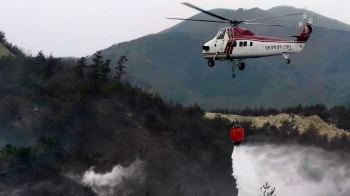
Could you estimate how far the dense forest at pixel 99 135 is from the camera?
50594mm

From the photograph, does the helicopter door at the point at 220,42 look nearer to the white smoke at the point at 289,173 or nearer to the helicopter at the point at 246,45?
the helicopter at the point at 246,45

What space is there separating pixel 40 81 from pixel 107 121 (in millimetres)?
12543

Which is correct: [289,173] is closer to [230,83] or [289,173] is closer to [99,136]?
[99,136]

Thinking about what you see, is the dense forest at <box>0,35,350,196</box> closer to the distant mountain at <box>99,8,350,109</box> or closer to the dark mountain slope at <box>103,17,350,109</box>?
the dark mountain slope at <box>103,17,350,109</box>

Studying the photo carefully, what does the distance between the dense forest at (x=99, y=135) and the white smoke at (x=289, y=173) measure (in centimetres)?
440

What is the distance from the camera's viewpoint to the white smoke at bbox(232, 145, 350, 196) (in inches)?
2138

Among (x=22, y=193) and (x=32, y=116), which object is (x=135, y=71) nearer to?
(x=32, y=116)

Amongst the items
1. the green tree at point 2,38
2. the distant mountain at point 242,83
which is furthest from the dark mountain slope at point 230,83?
the green tree at point 2,38

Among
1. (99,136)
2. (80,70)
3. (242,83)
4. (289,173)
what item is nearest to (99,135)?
(99,136)

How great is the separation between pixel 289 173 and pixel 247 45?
23.5 m

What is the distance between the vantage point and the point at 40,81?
71688mm

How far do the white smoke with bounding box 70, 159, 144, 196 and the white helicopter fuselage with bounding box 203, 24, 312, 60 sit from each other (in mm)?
16071

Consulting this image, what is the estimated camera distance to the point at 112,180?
51188mm

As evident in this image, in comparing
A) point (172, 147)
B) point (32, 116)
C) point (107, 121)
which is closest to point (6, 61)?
point (32, 116)
